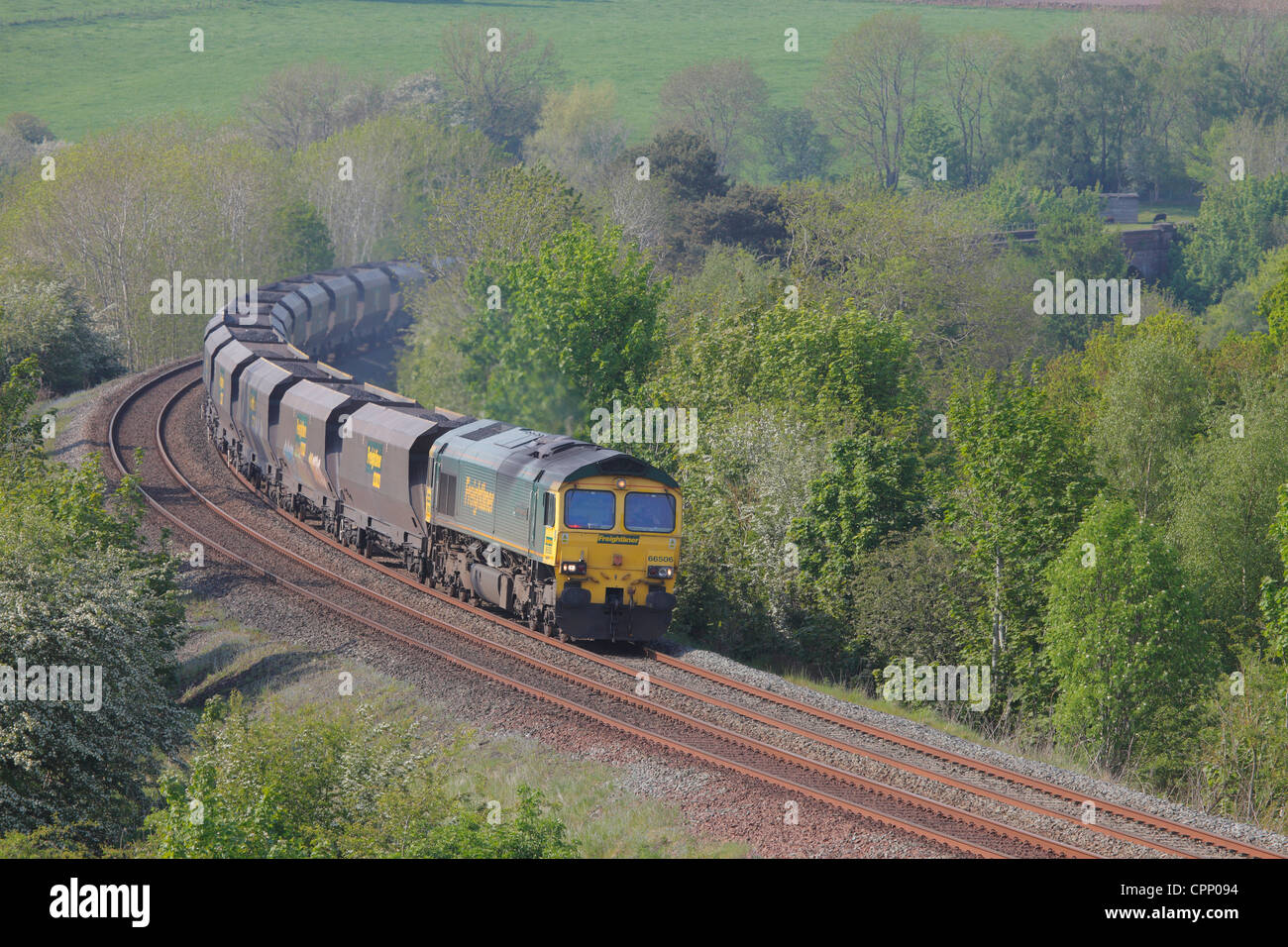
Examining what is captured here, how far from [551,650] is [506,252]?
3731cm

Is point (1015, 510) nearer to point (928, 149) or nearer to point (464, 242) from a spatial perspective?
point (464, 242)

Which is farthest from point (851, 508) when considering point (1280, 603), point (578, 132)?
point (578, 132)

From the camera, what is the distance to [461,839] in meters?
13.1

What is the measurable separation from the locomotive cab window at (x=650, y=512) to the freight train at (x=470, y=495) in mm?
25

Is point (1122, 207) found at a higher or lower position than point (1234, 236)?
higher

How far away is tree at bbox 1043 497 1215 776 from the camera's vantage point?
954 inches

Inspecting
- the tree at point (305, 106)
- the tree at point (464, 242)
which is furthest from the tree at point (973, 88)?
the tree at point (464, 242)

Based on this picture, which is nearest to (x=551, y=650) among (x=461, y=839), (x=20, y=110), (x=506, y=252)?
(x=461, y=839)

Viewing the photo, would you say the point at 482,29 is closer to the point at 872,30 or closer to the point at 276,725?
the point at 872,30

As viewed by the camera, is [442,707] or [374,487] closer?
[442,707]

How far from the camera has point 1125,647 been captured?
80.2 feet

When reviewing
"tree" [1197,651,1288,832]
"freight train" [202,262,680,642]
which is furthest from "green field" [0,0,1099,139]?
"tree" [1197,651,1288,832]

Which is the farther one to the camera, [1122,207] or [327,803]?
[1122,207]

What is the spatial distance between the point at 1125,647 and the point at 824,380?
13344 millimetres
